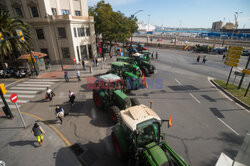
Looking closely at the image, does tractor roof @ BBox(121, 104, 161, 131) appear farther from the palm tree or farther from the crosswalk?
the palm tree

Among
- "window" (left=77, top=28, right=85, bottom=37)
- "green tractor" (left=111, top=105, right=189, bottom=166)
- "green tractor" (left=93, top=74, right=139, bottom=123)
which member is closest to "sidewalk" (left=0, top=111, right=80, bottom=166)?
"green tractor" (left=111, top=105, right=189, bottom=166)

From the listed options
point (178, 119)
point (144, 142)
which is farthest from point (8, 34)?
point (178, 119)

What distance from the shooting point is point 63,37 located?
78.7ft

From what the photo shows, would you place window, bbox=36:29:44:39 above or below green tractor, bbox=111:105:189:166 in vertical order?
above

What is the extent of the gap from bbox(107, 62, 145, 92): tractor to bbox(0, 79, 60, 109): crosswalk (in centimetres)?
896

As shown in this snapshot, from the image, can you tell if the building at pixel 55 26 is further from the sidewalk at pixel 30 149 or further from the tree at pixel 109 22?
the sidewalk at pixel 30 149

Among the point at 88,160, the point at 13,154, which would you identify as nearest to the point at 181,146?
the point at 88,160

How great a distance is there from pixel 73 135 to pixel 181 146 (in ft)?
22.0

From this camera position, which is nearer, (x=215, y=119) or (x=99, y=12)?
(x=215, y=119)

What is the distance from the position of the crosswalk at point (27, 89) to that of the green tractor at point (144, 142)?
1165 centimetres

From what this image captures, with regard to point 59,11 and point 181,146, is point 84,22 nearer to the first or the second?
point 59,11

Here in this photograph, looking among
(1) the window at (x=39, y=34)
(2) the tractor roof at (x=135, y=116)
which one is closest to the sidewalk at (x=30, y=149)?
(2) the tractor roof at (x=135, y=116)

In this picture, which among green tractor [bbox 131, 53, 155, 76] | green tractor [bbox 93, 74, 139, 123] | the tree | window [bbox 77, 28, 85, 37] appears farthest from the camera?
the tree

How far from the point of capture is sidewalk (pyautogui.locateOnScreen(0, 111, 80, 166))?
21.7 ft
